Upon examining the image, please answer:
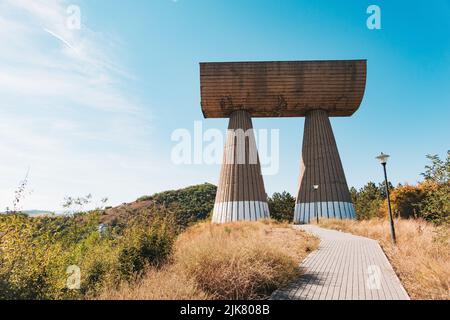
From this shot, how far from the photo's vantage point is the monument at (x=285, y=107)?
24.5m

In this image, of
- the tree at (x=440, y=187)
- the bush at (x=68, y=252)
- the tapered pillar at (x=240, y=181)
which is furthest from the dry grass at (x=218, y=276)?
the tapered pillar at (x=240, y=181)

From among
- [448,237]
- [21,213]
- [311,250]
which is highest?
[21,213]

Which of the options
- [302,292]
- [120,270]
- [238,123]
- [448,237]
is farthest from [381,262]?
[238,123]

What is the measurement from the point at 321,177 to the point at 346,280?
20.4 metres

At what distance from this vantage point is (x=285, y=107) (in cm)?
2720

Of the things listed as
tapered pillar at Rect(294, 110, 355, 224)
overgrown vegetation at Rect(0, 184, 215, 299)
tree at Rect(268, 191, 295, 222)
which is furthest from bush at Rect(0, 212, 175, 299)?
tree at Rect(268, 191, 295, 222)

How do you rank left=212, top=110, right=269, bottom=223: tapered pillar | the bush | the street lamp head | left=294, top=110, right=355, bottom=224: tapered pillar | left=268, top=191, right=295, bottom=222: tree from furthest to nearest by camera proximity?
1. left=268, top=191, right=295, bottom=222: tree
2. left=294, top=110, right=355, bottom=224: tapered pillar
3. left=212, top=110, right=269, bottom=223: tapered pillar
4. the street lamp head
5. the bush

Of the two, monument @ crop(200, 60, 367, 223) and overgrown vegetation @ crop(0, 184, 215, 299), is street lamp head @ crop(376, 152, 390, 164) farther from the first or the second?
monument @ crop(200, 60, 367, 223)

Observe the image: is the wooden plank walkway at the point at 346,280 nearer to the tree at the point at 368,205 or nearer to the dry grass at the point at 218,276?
the dry grass at the point at 218,276

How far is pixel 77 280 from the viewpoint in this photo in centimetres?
568

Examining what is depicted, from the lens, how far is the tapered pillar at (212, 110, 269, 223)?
2412cm
